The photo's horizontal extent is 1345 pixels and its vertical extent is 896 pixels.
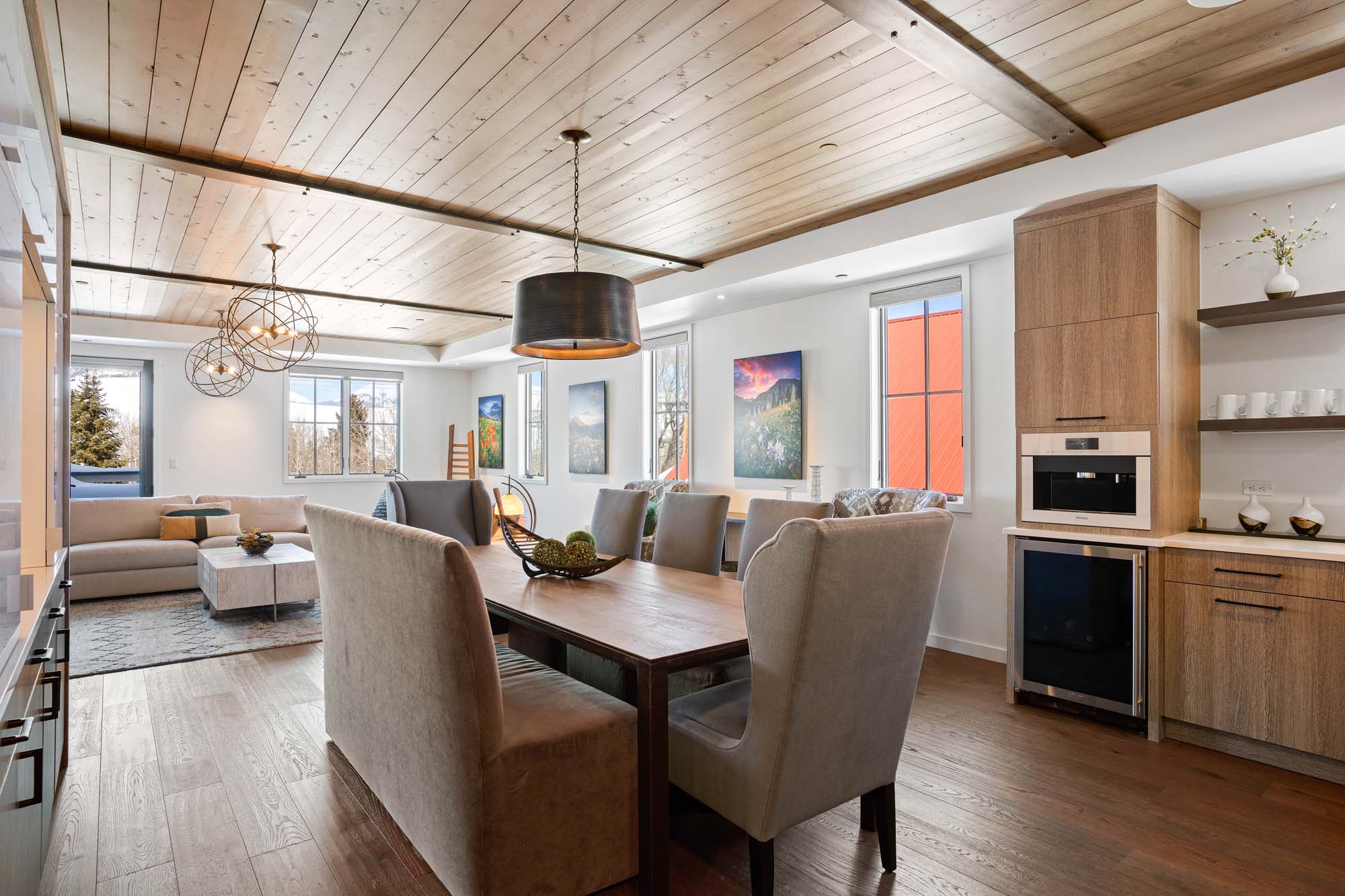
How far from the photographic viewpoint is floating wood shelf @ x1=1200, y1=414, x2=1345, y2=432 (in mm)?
2930

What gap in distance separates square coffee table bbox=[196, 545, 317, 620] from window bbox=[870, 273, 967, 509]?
155 inches

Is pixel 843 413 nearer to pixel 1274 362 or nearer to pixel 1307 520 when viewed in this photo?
pixel 1274 362

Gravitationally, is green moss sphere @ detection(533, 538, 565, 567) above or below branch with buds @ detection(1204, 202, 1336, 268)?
below

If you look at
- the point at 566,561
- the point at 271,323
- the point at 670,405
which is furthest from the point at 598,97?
the point at 271,323

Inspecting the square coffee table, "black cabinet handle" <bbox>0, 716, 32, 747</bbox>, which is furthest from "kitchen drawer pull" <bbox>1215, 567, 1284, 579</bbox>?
the square coffee table

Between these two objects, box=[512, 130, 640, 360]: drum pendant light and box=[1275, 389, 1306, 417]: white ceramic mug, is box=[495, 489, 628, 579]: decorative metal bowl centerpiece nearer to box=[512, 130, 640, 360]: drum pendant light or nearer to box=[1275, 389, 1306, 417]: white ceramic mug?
box=[512, 130, 640, 360]: drum pendant light

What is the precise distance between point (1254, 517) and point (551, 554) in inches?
119

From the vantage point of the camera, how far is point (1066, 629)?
3.35 meters

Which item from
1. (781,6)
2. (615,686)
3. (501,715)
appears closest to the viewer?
(501,715)

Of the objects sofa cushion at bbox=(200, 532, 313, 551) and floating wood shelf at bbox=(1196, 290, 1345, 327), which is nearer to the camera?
floating wood shelf at bbox=(1196, 290, 1345, 327)

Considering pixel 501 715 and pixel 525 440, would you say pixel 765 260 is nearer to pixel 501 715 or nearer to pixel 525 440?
pixel 501 715

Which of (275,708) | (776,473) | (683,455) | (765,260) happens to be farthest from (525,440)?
(275,708)

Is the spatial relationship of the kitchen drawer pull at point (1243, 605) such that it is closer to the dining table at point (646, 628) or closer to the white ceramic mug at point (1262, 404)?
the white ceramic mug at point (1262, 404)

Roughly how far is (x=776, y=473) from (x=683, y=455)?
1.23 m
